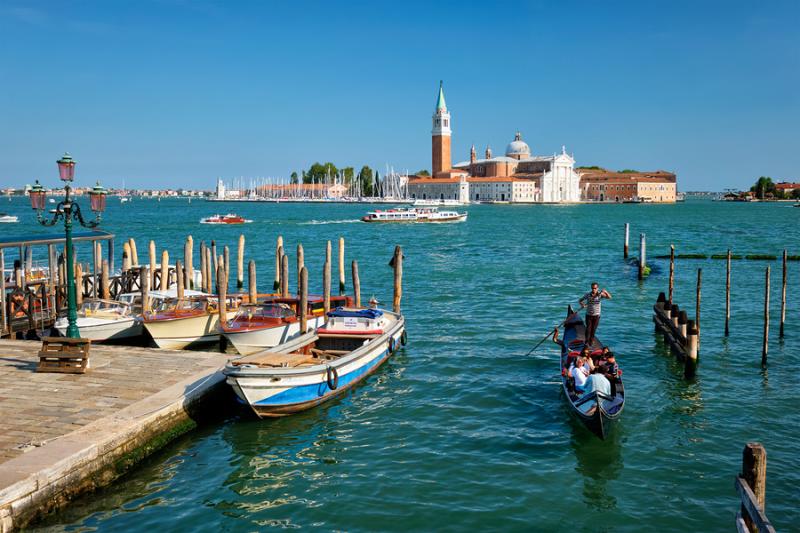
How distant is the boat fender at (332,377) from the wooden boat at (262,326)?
283 cm

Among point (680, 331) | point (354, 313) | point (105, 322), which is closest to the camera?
point (680, 331)

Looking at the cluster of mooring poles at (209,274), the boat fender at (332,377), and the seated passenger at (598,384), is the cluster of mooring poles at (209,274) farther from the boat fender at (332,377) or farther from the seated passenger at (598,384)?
the seated passenger at (598,384)

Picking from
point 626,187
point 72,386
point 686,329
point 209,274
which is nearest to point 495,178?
point 626,187

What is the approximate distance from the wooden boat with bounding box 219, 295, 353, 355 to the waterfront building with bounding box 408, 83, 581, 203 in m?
132

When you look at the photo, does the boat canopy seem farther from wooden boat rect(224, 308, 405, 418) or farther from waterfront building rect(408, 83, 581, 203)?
waterfront building rect(408, 83, 581, 203)

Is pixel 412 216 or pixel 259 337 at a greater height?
pixel 412 216

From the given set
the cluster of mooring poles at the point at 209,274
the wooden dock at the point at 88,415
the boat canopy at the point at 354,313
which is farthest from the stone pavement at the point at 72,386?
the boat canopy at the point at 354,313

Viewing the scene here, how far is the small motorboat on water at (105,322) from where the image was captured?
579 inches

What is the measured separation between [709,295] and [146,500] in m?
20.6

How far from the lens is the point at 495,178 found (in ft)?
485

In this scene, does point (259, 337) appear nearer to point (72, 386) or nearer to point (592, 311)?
point (72, 386)

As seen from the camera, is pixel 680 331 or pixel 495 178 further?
pixel 495 178

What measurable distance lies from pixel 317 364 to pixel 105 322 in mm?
5537

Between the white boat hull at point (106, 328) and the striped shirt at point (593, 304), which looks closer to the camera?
the striped shirt at point (593, 304)
